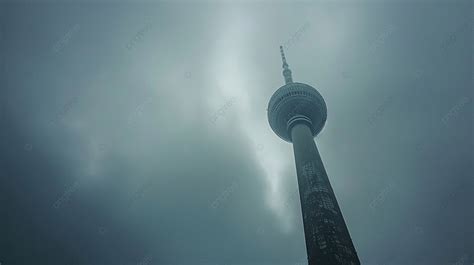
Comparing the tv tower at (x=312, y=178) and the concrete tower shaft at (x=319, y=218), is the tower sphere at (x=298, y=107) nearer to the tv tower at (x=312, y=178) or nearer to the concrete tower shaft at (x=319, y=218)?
the tv tower at (x=312, y=178)

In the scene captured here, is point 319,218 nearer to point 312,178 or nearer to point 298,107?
point 312,178

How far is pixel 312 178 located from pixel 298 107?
514 inches

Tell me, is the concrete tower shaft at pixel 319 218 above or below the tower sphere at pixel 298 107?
below

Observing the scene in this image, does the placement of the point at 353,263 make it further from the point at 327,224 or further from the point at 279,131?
the point at 279,131

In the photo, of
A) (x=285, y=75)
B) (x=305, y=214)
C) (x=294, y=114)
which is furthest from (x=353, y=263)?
(x=285, y=75)

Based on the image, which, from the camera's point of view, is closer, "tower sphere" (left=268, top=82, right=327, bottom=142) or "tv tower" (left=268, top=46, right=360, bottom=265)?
"tv tower" (left=268, top=46, right=360, bottom=265)

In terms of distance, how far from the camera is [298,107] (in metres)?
37.7

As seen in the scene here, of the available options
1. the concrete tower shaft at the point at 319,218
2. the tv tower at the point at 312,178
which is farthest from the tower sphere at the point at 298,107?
the concrete tower shaft at the point at 319,218

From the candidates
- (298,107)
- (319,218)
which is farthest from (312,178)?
(298,107)

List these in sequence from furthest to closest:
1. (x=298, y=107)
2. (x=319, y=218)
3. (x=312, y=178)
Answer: (x=298, y=107)
(x=312, y=178)
(x=319, y=218)

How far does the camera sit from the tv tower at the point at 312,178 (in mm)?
21844

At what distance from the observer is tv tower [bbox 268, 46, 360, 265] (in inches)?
860

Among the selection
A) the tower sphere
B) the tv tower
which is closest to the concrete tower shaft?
the tv tower

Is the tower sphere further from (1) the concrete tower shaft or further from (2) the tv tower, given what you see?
(1) the concrete tower shaft
